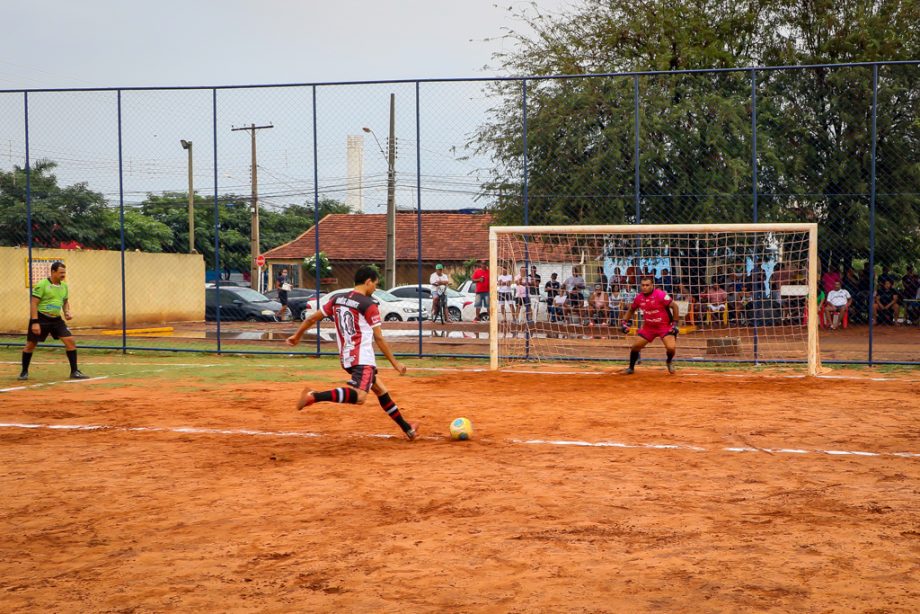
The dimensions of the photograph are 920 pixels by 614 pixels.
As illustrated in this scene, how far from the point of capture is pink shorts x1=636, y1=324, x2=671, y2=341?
15320 millimetres

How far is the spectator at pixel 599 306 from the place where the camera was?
1788cm

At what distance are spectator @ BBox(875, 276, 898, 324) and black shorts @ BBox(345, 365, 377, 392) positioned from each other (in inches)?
685

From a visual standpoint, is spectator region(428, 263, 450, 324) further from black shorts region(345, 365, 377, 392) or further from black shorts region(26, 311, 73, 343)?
black shorts region(345, 365, 377, 392)

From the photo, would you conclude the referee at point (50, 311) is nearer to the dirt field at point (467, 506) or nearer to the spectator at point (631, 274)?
the dirt field at point (467, 506)

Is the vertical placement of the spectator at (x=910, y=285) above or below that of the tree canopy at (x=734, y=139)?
below

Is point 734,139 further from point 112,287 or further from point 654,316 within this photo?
point 112,287

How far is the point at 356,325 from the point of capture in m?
9.55

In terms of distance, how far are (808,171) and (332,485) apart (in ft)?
62.9

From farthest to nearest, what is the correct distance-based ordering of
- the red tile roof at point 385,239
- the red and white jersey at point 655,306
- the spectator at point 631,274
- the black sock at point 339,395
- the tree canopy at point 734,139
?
1. the red tile roof at point 385,239
2. the tree canopy at point 734,139
3. the spectator at point 631,274
4. the red and white jersey at point 655,306
5. the black sock at point 339,395

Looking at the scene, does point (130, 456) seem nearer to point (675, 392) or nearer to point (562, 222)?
point (675, 392)

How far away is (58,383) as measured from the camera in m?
14.5

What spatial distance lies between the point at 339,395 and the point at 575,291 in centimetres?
946

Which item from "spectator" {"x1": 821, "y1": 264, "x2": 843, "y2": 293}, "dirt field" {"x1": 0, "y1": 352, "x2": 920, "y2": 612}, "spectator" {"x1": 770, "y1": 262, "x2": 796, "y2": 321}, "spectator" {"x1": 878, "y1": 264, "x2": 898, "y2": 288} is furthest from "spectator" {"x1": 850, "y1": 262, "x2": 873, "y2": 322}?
"dirt field" {"x1": 0, "y1": 352, "x2": 920, "y2": 612}

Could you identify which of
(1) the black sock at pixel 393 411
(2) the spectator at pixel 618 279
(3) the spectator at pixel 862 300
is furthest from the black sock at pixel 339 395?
(3) the spectator at pixel 862 300
